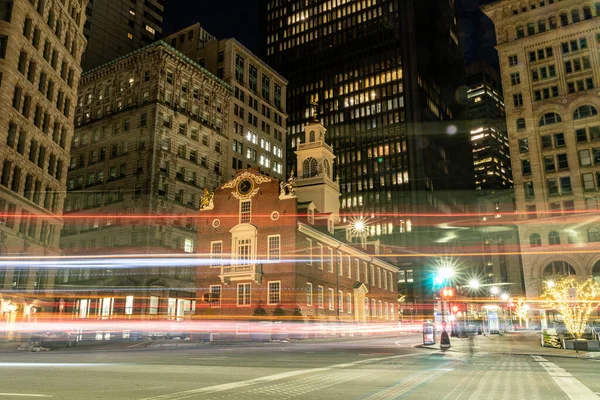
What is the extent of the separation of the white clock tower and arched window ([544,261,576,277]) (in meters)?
32.4

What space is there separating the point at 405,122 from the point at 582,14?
57.4 metres

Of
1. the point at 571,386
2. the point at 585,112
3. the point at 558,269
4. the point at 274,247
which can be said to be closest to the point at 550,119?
the point at 585,112

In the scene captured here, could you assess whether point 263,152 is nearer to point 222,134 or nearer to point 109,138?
point 222,134

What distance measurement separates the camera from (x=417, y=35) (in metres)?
142

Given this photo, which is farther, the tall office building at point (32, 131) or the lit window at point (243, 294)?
→ the lit window at point (243, 294)

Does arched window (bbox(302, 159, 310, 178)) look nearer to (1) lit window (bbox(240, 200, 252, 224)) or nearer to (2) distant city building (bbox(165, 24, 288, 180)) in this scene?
(1) lit window (bbox(240, 200, 252, 224))

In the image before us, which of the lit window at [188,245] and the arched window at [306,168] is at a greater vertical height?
the arched window at [306,168]

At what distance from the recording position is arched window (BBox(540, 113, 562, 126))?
78.9m

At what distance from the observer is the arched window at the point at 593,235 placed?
6981cm

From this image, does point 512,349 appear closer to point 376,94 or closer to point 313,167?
point 313,167

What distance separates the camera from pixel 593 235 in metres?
70.3

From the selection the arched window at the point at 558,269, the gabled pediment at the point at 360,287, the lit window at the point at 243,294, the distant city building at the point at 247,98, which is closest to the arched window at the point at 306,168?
the gabled pediment at the point at 360,287

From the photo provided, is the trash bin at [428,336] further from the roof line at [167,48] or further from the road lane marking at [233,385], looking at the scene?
the roof line at [167,48]

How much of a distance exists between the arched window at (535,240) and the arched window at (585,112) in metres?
19.1
